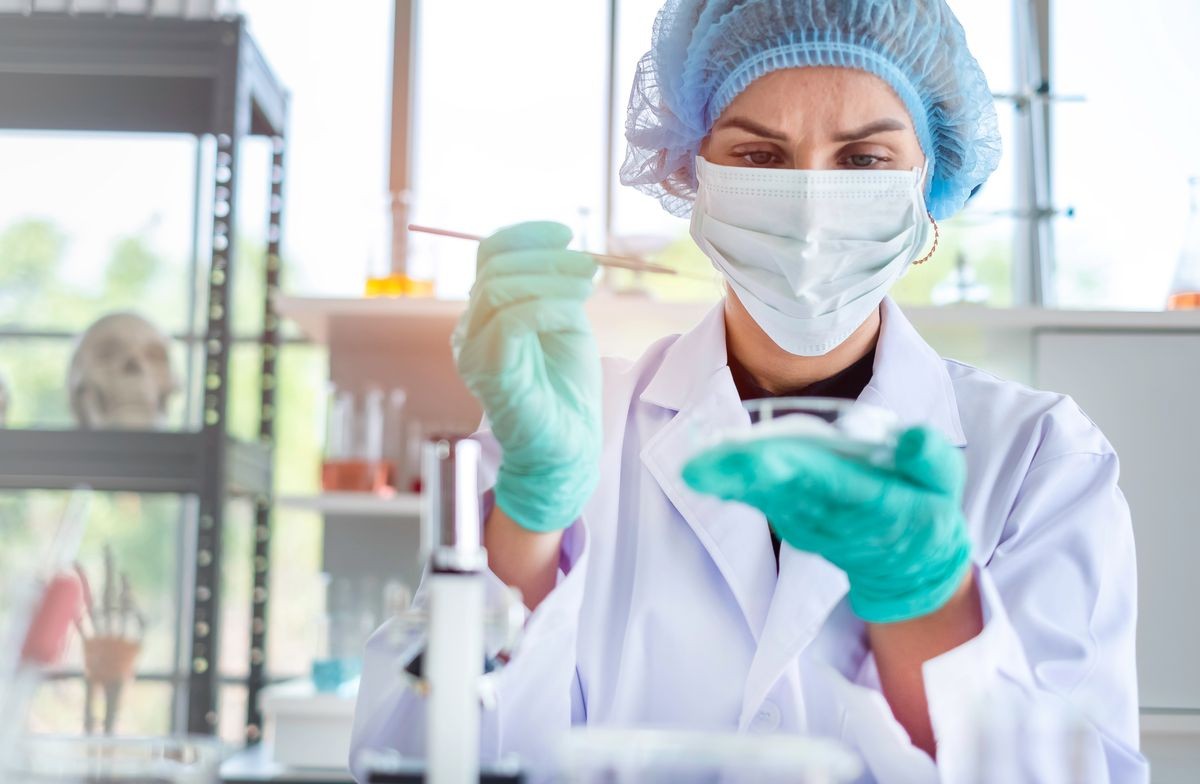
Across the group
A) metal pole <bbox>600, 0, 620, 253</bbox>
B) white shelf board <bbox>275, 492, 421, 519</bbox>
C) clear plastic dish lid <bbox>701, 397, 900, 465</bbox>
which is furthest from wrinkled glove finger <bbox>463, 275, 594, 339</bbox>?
metal pole <bbox>600, 0, 620, 253</bbox>

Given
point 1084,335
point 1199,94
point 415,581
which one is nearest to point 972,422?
point 1084,335

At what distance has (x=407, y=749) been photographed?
951mm

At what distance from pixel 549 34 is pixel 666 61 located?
2034mm

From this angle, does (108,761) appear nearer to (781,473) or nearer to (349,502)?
(781,473)

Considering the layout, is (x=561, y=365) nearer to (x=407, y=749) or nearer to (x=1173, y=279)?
(x=407, y=749)

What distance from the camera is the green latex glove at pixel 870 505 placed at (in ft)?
2.25

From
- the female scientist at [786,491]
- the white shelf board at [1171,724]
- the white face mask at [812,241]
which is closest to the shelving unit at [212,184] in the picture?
the female scientist at [786,491]

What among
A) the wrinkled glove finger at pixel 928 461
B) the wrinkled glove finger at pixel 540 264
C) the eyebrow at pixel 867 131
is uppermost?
the eyebrow at pixel 867 131

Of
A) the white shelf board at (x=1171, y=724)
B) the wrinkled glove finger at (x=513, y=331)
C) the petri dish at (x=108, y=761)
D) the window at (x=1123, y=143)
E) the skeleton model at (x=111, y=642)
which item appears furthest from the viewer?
the window at (x=1123, y=143)

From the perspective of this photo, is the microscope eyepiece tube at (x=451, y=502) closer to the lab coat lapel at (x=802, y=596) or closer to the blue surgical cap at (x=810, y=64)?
the lab coat lapel at (x=802, y=596)

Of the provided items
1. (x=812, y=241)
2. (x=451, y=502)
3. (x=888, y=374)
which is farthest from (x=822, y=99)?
(x=451, y=502)

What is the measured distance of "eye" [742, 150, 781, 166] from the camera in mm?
1303

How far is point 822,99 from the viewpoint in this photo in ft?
4.19

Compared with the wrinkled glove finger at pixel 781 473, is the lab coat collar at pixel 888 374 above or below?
above
